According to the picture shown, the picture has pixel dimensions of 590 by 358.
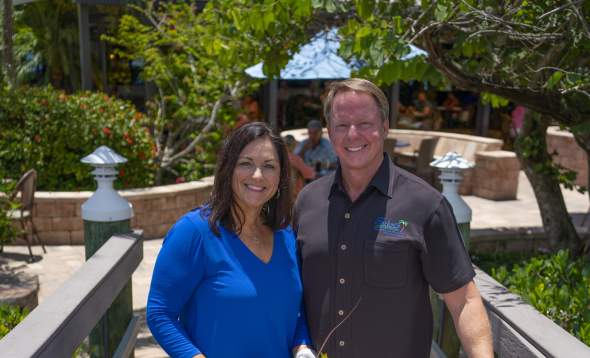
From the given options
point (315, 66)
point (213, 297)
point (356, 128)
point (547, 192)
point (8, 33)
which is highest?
point (8, 33)

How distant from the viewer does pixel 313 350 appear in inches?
92.4

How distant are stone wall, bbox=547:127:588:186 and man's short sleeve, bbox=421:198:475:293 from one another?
33.2 feet

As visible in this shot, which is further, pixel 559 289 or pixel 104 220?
pixel 559 289

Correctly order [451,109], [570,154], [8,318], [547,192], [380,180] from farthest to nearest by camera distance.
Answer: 1. [451,109]
2. [570,154]
3. [547,192]
4. [8,318]
5. [380,180]

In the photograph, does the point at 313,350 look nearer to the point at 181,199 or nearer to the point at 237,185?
the point at 237,185

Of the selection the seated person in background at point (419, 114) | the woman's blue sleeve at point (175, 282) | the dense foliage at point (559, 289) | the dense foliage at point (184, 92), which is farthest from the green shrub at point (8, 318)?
the seated person in background at point (419, 114)

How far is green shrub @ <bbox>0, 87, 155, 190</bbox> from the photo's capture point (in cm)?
799

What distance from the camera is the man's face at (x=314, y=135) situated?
704 cm

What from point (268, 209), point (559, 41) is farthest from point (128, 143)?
point (268, 209)

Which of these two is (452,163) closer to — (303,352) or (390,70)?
(390,70)

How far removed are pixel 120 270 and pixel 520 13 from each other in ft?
9.11

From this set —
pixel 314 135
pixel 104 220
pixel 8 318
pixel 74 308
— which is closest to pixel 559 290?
pixel 104 220

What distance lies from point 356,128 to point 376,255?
428mm

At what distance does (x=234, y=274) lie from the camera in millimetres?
2166
